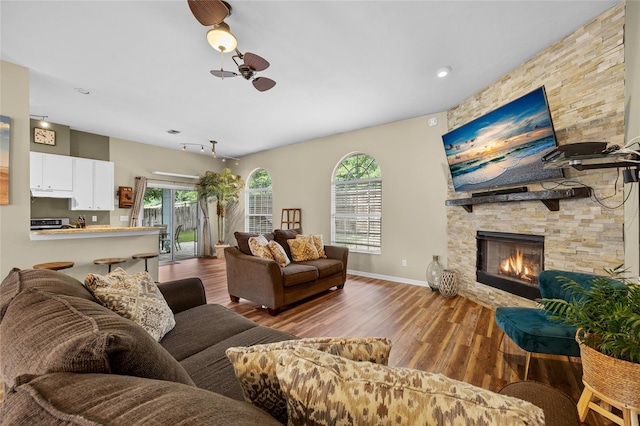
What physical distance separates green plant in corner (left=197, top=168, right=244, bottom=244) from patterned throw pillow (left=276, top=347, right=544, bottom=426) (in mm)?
6797

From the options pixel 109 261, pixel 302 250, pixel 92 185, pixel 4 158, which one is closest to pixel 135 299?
pixel 109 261

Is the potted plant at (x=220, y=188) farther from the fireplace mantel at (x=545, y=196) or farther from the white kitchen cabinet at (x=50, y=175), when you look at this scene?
the fireplace mantel at (x=545, y=196)

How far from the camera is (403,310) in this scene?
322 centimetres

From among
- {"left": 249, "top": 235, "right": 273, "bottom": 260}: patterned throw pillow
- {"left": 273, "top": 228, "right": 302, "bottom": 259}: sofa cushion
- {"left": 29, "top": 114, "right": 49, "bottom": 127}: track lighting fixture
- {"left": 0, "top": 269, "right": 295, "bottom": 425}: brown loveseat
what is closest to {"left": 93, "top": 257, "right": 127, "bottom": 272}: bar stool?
{"left": 249, "top": 235, "right": 273, "bottom": 260}: patterned throw pillow

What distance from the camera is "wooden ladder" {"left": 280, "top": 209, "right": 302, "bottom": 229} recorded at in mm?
6020

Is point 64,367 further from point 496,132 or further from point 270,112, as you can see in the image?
point 270,112

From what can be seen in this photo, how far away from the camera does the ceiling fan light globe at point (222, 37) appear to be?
2.10m

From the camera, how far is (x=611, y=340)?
1.03 metres

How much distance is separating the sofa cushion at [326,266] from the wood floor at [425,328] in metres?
0.34

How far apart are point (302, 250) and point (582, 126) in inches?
133

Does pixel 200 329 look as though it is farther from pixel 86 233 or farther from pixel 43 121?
pixel 43 121

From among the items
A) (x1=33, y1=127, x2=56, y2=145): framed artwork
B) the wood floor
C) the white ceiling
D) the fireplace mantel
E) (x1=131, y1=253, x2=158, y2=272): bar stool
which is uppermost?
the white ceiling

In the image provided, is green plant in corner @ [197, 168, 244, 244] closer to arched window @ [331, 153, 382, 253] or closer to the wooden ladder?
the wooden ladder

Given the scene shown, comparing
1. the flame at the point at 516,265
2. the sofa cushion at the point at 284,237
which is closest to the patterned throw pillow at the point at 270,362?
the flame at the point at 516,265
